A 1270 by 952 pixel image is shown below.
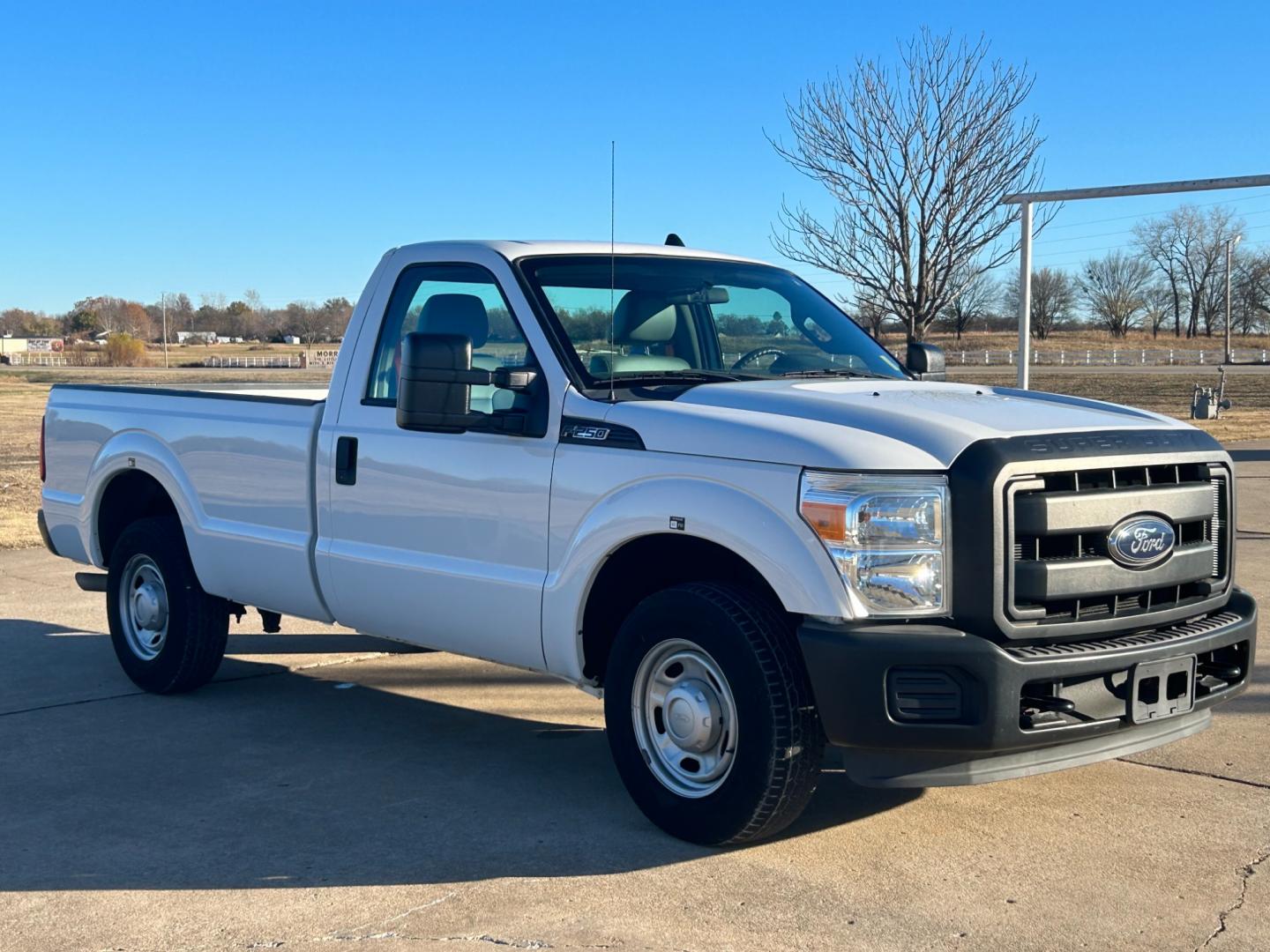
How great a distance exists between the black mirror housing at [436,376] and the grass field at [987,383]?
3743 mm

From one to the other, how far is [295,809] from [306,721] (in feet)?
4.61

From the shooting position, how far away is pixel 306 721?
259 inches

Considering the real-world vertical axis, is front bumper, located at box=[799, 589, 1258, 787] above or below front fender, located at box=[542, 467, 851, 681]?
below

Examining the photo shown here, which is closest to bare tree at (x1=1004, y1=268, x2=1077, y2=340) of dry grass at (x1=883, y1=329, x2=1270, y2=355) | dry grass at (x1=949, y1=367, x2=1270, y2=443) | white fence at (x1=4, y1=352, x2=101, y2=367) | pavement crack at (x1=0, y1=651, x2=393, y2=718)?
dry grass at (x1=883, y1=329, x2=1270, y2=355)

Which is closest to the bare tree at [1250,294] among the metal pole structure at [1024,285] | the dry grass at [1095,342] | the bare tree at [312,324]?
the dry grass at [1095,342]

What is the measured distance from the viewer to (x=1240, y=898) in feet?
14.0

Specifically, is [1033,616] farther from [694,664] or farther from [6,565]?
[6,565]

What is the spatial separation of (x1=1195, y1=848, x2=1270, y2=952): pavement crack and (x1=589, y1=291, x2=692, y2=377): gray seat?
2584 mm

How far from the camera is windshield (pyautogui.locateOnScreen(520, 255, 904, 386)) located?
538 cm

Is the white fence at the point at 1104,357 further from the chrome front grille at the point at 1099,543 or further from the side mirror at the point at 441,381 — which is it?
the side mirror at the point at 441,381

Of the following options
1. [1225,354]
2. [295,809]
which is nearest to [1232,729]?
[295,809]

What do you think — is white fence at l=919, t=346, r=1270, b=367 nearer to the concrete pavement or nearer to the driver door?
the concrete pavement

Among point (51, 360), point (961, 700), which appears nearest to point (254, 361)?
point (51, 360)

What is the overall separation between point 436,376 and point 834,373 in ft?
5.28
